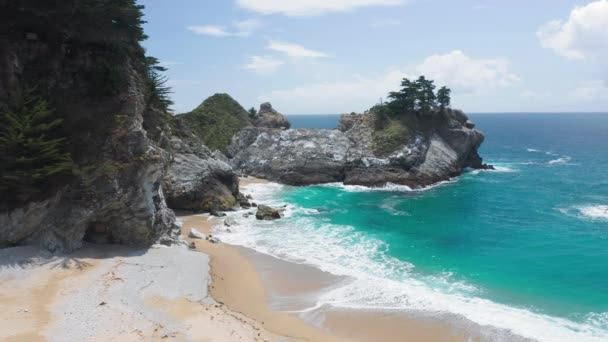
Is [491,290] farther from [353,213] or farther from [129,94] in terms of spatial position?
[129,94]

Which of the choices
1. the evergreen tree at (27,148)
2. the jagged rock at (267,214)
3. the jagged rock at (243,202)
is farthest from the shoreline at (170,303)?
the jagged rock at (243,202)

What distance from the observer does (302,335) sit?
18000mm

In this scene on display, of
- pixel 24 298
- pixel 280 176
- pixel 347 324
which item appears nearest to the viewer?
pixel 24 298

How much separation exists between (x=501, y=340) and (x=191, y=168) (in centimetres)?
2994

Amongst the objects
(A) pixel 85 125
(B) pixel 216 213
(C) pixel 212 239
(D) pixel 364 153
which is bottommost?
(C) pixel 212 239

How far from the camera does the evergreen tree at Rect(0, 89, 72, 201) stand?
66.7ft

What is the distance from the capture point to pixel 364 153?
5862 cm

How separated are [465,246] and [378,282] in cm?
1092

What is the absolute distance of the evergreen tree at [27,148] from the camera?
2034cm

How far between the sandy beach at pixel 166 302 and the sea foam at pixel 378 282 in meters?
1.34

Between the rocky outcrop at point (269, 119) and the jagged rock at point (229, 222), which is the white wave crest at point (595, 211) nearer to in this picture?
the jagged rock at point (229, 222)

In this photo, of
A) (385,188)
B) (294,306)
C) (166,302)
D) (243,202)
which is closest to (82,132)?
(166,302)

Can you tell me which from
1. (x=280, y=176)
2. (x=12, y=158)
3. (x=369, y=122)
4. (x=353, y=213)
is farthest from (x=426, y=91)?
(x=12, y=158)

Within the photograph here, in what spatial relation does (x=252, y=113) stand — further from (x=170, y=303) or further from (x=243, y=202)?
(x=170, y=303)
